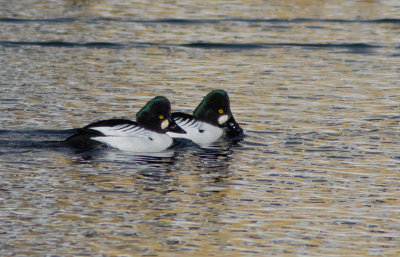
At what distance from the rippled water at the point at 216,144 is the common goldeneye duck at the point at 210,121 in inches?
12.8

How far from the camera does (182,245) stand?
10188 mm

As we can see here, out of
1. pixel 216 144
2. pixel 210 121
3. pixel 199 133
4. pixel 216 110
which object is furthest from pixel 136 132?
pixel 216 110

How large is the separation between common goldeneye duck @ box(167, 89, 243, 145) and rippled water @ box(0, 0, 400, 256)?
325 millimetres

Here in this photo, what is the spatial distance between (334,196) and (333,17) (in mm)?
17905

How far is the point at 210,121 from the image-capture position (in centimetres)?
1661

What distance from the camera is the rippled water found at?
10.7 m

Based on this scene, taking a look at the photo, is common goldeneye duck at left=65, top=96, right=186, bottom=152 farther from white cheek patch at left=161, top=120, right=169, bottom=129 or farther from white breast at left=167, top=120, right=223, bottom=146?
white breast at left=167, top=120, right=223, bottom=146

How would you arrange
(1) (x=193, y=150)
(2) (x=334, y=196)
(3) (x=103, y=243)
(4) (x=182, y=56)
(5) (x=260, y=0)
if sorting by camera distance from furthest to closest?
(5) (x=260, y=0) < (4) (x=182, y=56) < (1) (x=193, y=150) < (2) (x=334, y=196) < (3) (x=103, y=243)

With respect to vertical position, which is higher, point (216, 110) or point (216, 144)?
point (216, 110)

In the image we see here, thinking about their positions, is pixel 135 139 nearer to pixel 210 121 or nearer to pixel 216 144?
pixel 216 144

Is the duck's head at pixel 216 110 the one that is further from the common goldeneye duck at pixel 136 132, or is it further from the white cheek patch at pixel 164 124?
the white cheek patch at pixel 164 124

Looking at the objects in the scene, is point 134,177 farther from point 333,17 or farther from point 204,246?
point 333,17

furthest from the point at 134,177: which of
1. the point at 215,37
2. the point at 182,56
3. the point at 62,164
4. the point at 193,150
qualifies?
the point at 215,37

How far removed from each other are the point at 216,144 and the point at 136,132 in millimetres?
1502
